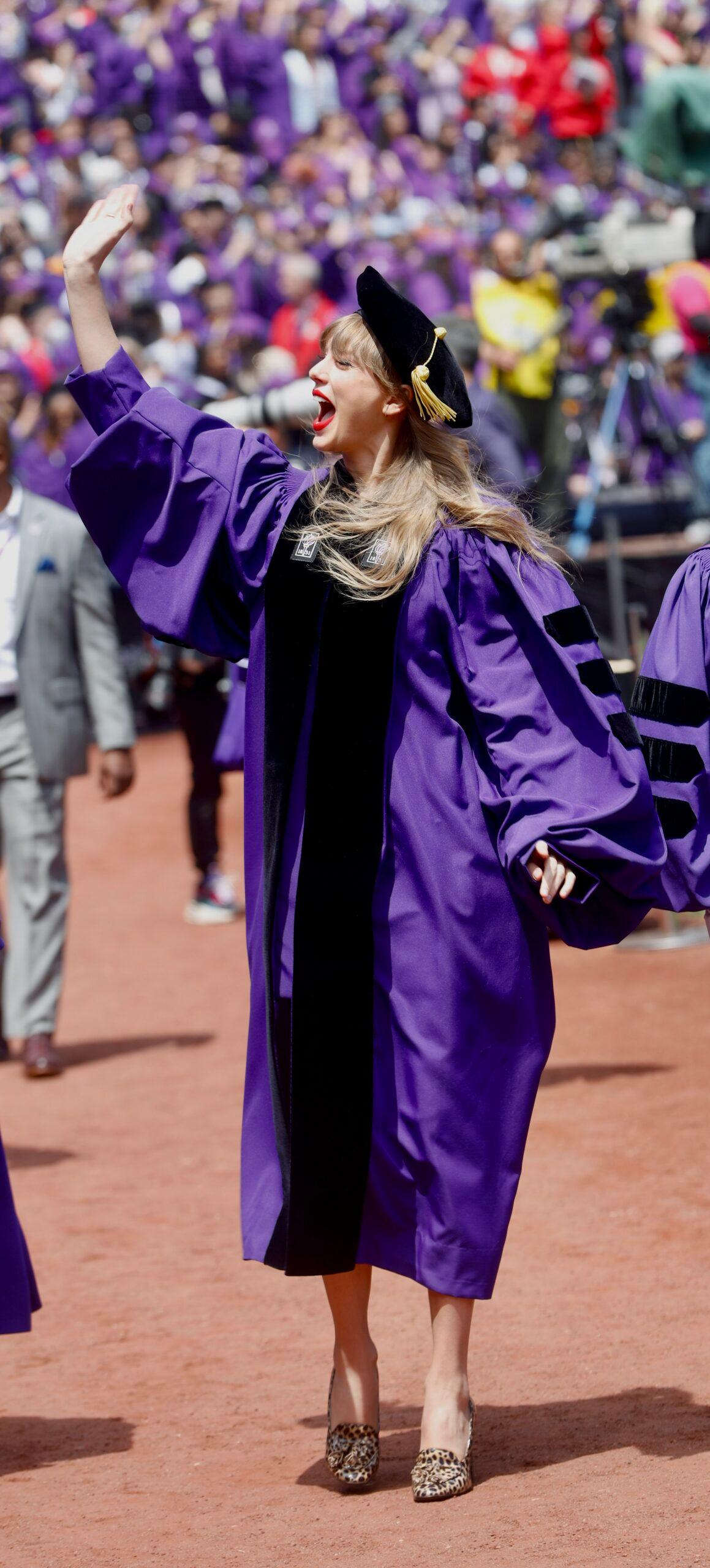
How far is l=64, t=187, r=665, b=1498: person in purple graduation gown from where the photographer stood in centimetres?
341

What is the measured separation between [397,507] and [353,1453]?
5.37 ft

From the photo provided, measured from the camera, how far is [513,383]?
11328mm

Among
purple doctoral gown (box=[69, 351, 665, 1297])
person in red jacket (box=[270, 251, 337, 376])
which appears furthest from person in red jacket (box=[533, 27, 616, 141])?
purple doctoral gown (box=[69, 351, 665, 1297])

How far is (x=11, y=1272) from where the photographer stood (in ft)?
12.1

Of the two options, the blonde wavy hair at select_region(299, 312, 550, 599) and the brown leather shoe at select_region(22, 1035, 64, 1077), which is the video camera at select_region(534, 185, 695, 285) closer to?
the brown leather shoe at select_region(22, 1035, 64, 1077)

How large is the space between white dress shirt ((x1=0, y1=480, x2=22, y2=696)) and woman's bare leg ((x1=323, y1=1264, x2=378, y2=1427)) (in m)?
3.81

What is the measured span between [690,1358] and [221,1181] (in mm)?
2028

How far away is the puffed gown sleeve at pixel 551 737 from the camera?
339cm

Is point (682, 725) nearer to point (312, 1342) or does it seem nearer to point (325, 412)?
point (325, 412)

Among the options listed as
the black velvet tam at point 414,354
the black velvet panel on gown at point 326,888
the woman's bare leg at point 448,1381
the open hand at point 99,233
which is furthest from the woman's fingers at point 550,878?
the open hand at point 99,233

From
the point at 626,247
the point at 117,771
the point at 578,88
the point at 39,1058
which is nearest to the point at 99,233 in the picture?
the point at 117,771

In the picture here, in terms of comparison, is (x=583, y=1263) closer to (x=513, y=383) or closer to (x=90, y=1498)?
(x=90, y=1498)

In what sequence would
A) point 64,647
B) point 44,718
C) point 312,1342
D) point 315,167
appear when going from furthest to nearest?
point 315,167
point 64,647
point 44,718
point 312,1342

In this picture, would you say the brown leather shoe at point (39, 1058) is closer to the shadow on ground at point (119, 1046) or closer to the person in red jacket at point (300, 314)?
the shadow on ground at point (119, 1046)
